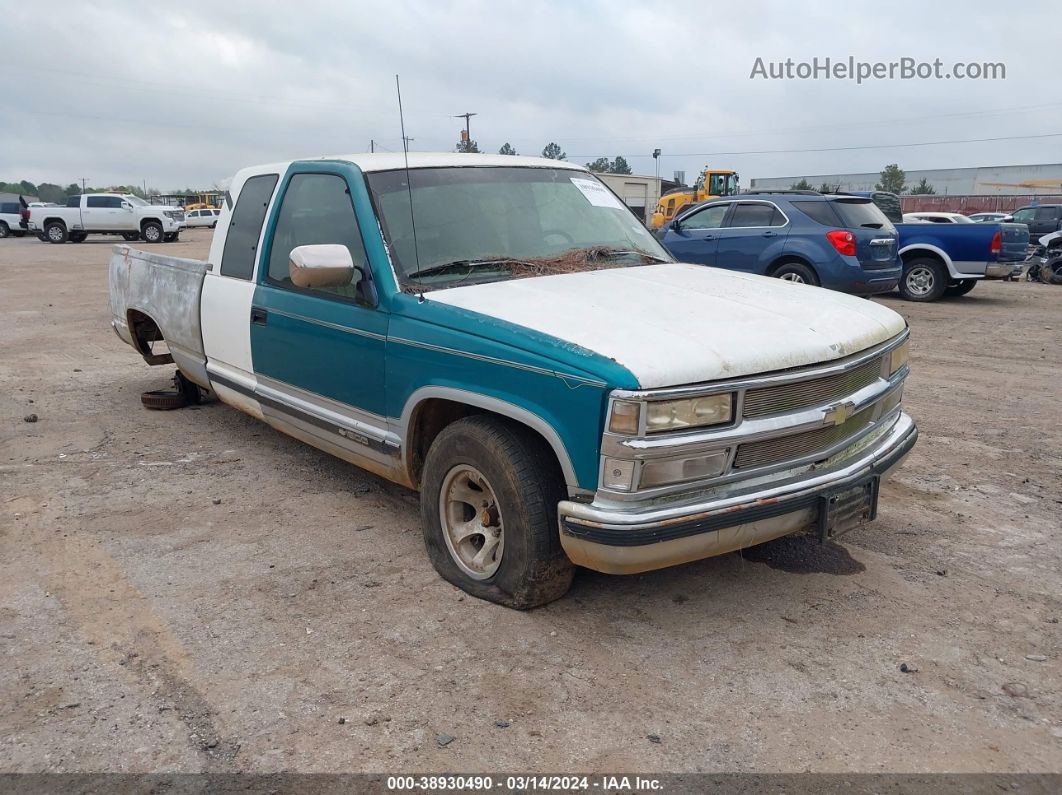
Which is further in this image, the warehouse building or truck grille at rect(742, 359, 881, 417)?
the warehouse building

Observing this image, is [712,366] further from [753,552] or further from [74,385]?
[74,385]

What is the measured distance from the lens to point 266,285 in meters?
4.52

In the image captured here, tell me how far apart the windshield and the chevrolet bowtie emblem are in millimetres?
1399

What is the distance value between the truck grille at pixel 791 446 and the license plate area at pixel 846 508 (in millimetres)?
186

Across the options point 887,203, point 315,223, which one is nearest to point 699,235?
point 887,203

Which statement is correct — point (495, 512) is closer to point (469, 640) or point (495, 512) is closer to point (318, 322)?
point (469, 640)

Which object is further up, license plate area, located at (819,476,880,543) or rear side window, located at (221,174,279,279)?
rear side window, located at (221,174,279,279)

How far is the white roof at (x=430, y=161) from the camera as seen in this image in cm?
414

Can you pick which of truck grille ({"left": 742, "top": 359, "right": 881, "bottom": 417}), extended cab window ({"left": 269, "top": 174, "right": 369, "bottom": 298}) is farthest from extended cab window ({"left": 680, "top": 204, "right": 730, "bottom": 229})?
truck grille ({"left": 742, "top": 359, "right": 881, "bottom": 417})

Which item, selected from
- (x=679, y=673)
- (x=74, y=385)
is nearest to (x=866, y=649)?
(x=679, y=673)

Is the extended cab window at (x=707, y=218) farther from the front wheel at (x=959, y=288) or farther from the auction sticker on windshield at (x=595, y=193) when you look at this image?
the auction sticker on windshield at (x=595, y=193)

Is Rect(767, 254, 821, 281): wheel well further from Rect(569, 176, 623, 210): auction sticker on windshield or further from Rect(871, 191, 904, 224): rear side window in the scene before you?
Rect(569, 176, 623, 210): auction sticker on windshield

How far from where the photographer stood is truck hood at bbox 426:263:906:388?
2.88m

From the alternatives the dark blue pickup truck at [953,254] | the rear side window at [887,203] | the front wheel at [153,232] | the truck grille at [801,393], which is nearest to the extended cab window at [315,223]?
the truck grille at [801,393]
